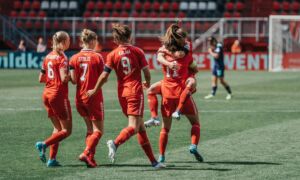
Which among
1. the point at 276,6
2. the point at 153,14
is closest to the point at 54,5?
the point at 153,14

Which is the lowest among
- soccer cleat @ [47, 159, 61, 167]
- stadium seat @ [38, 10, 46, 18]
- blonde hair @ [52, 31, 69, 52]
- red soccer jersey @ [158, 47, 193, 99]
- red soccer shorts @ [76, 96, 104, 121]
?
stadium seat @ [38, 10, 46, 18]

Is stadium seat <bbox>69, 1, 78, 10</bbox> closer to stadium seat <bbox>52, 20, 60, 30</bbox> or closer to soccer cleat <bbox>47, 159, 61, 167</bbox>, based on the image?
stadium seat <bbox>52, 20, 60, 30</bbox>

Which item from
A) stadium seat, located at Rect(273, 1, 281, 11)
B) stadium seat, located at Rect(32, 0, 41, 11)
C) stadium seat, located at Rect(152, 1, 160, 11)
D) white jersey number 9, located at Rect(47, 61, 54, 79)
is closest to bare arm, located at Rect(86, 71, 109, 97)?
white jersey number 9, located at Rect(47, 61, 54, 79)

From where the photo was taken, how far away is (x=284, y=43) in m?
45.2

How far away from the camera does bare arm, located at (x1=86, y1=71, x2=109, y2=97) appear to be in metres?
12.0

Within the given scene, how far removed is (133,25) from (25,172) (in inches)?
1399

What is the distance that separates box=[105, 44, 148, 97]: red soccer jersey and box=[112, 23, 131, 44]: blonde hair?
0.10 m

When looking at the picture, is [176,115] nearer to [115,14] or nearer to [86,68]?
[86,68]

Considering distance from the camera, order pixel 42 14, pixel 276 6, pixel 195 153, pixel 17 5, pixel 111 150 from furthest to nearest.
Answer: pixel 17 5 → pixel 42 14 → pixel 276 6 → pixel 195 153 → pixel 111 150

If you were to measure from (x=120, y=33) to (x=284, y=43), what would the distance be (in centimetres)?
3420

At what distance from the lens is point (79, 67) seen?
12359mm

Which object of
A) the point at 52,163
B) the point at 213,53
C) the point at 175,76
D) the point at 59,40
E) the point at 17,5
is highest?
the point at 59,40

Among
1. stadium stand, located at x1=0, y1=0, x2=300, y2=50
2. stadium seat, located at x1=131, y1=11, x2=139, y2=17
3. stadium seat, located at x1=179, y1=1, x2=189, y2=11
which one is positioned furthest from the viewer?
stadium seat, located at x1=131, y1=11, x2=139, y2=17

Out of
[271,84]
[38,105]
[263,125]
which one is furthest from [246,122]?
[271,84]
